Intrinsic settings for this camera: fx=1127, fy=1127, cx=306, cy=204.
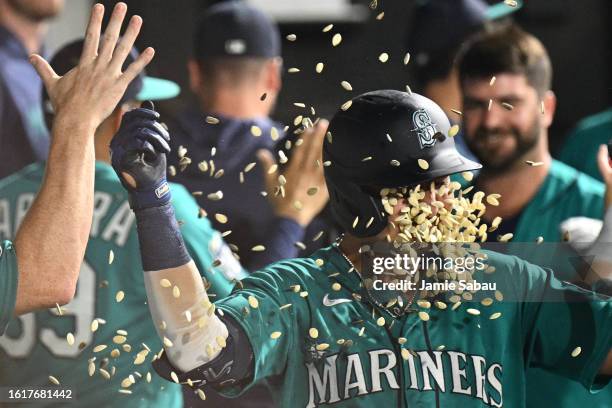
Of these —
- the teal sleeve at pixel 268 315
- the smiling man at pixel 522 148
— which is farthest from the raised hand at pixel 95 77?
the smiling man at pixel 522 148

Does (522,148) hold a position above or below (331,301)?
above

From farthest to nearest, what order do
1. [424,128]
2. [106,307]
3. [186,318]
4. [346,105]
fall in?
[106,307]
[346,105]
[424,128]
[186,318]

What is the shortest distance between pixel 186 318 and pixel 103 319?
48 centimetres

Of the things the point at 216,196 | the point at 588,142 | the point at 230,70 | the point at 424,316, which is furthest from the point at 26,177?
the point at 588,142

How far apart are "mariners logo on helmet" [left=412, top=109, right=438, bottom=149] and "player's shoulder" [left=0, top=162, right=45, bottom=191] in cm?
140

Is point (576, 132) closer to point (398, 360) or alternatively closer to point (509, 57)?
point (509, 57)

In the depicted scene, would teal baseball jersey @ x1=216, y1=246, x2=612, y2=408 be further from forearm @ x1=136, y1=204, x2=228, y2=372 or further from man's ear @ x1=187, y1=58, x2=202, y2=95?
man's ear @ x1=187, y1=58, x2=202, y2=95

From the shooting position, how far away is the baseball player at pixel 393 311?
13.1 feet

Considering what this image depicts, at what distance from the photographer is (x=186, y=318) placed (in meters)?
3.88

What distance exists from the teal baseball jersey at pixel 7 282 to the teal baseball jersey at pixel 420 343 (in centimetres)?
75

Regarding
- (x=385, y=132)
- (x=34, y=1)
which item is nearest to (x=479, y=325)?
(x=385, y=132)

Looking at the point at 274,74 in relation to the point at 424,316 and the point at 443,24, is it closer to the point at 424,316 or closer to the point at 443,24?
the point at 443,24

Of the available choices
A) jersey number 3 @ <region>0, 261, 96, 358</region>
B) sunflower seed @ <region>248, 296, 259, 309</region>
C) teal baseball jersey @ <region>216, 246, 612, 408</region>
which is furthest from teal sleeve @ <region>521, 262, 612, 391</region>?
jersey number 3 @ <region>0, 261, 96, 358</region>

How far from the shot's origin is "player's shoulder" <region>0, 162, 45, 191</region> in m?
4.22
